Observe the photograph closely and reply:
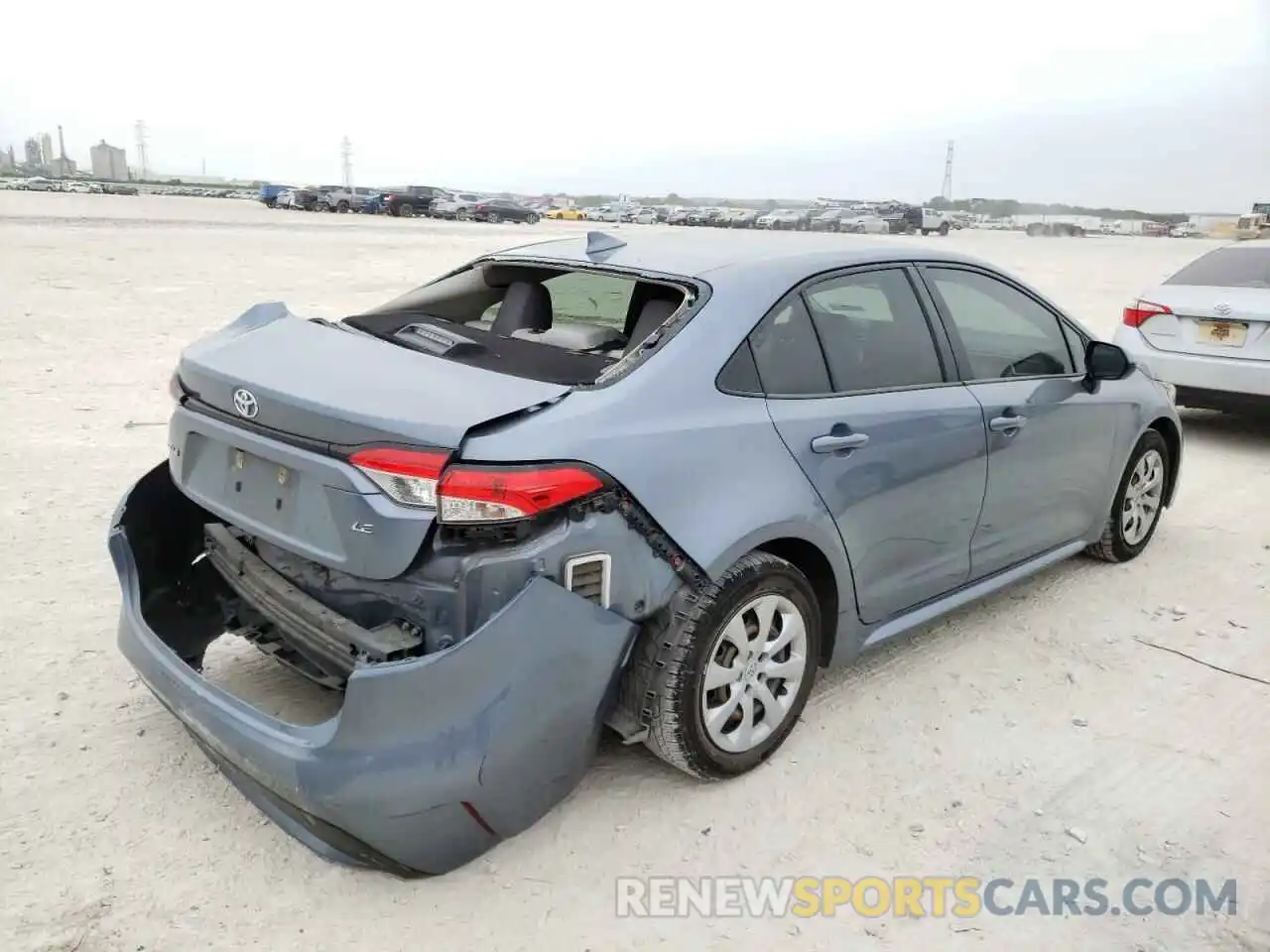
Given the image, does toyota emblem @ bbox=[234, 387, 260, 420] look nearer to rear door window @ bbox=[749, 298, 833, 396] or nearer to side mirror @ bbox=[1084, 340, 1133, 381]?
rear door window @ bbox=[749, 298, 833, 396]

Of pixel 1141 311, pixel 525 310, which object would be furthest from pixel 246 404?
pixel 1141 311

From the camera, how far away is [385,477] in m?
2.44

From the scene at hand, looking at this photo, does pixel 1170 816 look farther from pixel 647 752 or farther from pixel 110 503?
pixel 110 503

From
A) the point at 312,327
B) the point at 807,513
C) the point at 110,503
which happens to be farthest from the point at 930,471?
the point at 110,503

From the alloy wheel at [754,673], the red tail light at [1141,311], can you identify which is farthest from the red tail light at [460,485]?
the red tail light at [1141,311]

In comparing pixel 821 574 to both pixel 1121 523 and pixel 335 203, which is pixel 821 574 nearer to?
pixel 1121 523

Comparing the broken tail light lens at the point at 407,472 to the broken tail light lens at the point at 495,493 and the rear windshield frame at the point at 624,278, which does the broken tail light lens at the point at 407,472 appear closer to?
the broken tail light lens at the point at 495,493

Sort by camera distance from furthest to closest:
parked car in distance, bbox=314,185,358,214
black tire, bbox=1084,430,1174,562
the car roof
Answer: parked car in distance, bbox=314,185,358,214 → black tire, bbox=1084,430,1174,562 → the car roof

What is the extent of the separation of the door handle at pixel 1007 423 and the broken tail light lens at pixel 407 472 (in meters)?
2.28

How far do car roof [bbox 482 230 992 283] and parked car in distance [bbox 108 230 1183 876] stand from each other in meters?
0.02

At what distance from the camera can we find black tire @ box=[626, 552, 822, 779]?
277 centimetres

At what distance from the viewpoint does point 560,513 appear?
2.51 meters

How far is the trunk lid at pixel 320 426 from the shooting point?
245 cm

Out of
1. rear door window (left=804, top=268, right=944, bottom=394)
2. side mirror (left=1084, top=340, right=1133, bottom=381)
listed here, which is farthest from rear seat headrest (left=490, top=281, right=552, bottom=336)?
side mirror (left=1084, top=340, right=1133, bottom=381)
